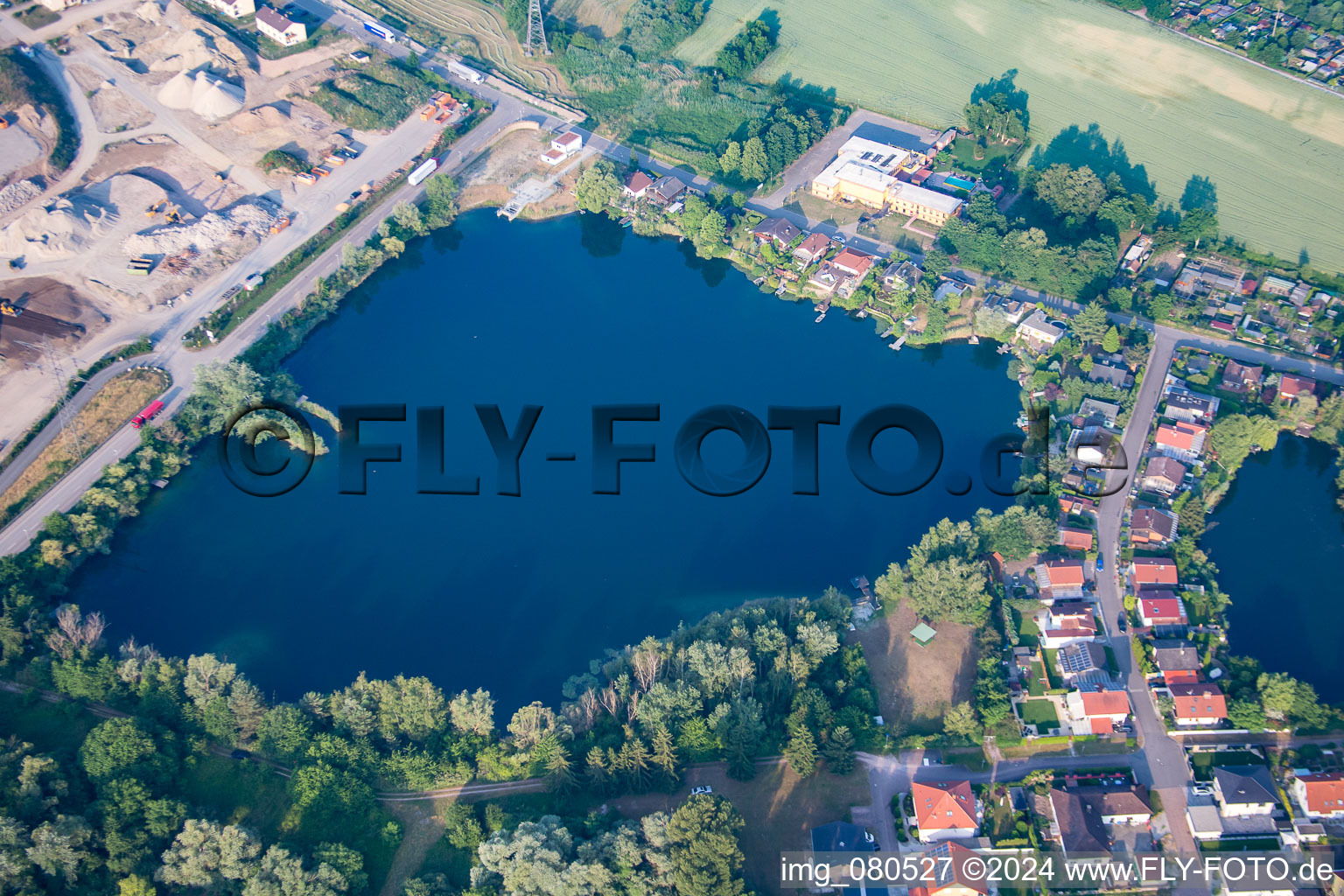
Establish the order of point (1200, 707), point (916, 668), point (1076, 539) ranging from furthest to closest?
point (1076, 539), point (916, 668), point (1200, 707)

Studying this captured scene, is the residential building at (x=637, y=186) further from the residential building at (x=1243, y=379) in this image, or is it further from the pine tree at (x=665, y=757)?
the pine tree at (x=665, y=757)

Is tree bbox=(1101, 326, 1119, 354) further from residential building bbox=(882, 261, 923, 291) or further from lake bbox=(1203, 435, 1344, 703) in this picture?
residential building bbox=(882, 261, 923, 291)

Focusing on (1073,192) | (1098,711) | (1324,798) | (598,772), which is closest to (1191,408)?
(1073,192)

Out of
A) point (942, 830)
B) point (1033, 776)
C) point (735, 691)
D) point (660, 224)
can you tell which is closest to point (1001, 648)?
point (1033, 776)

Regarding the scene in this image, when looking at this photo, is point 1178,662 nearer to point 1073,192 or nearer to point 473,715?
point 473,715

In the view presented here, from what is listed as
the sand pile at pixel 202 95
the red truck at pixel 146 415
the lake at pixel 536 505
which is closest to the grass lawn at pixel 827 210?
the lake at pixel 536 505

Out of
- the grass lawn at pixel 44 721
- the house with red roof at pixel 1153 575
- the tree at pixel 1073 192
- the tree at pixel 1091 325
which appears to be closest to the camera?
the grass lawn at pixel 44 721
